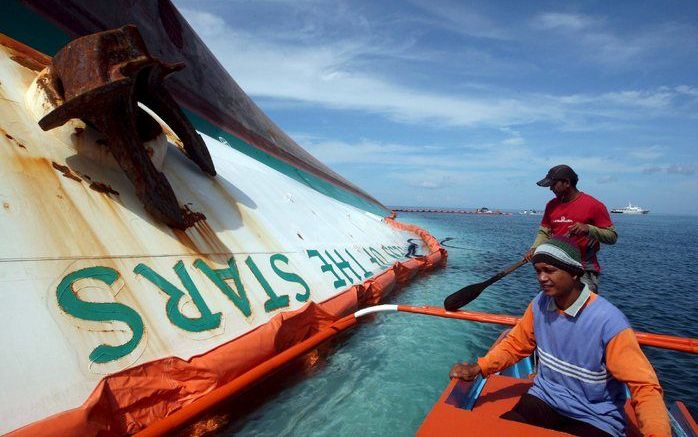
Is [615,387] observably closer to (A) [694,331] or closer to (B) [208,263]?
(B) [208,263]

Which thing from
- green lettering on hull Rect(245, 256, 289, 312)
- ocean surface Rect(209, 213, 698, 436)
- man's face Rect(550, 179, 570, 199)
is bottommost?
ocean surface Rect(209, 213, 698, 436)

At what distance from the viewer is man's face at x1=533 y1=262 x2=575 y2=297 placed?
2.74 m

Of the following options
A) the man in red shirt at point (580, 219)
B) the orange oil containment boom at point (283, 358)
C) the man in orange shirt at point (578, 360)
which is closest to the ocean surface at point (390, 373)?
the orange oil containment boom at point (283, 358)

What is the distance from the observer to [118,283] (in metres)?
3.99

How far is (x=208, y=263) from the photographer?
17.0 feet

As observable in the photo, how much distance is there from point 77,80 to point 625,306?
17.1m

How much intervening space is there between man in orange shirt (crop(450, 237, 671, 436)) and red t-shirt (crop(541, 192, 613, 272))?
251 centimetres

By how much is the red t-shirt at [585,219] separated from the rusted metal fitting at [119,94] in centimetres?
537

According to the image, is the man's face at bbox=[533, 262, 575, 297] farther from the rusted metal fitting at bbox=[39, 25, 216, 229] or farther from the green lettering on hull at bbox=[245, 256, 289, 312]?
the rusted metal fitting at bbox=[39, 25, 216, 229]

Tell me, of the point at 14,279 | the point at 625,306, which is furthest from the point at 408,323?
the point at 625,306

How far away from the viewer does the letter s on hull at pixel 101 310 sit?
11.4 ft

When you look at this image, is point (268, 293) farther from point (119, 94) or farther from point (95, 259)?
point (119, 94)

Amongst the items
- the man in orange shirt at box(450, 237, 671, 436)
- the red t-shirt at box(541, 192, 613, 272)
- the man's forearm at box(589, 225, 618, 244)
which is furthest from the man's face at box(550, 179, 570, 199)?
the man in orange shirt at box(450, 237, 671, 436)

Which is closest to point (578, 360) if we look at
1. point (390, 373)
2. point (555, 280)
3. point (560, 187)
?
point (555, 280)
